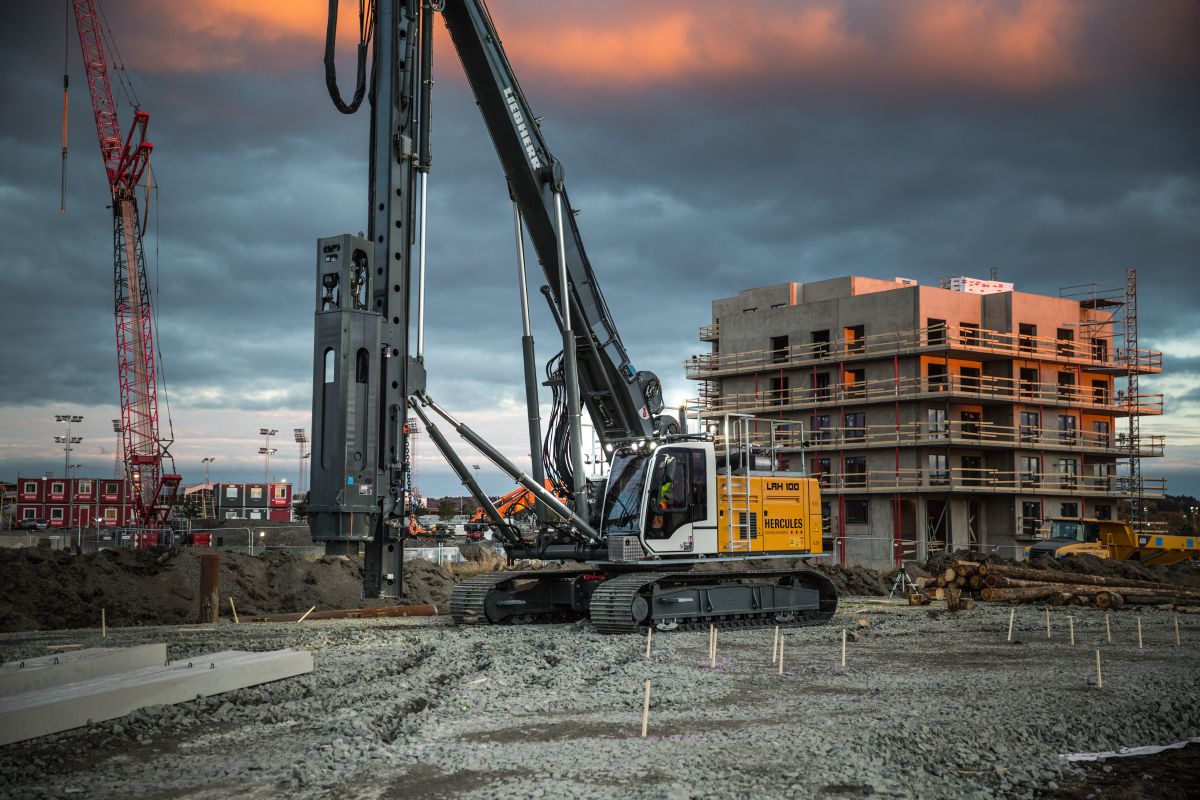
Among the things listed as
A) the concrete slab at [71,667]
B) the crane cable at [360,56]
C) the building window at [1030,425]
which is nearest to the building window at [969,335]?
the building window at [1030,425]

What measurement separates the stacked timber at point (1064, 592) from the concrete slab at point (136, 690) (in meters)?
20.3

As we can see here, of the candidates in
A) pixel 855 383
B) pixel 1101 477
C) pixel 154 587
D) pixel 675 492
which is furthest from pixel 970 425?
pixel 154 587

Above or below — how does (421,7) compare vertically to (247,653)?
above

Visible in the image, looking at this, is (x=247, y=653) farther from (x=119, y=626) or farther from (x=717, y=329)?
(x=717, y=329)

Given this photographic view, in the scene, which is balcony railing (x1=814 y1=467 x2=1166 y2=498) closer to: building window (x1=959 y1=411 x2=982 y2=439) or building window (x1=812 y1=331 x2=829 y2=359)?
building window (x1=959 y1=411 x2=982 y2=439)

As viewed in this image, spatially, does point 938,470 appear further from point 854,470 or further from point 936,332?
point 936,332

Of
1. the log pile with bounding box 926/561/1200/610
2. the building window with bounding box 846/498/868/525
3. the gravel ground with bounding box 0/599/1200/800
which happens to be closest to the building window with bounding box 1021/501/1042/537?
the building window with bounding box 846/498/868/525

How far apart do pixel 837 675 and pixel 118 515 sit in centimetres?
10790

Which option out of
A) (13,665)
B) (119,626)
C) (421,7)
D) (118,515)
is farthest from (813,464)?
(118,515)

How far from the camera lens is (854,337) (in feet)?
184

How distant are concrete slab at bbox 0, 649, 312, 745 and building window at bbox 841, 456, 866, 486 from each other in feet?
146

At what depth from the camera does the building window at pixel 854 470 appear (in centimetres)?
5438

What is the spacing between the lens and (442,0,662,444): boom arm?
16.9 meters

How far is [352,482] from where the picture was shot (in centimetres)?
1331
